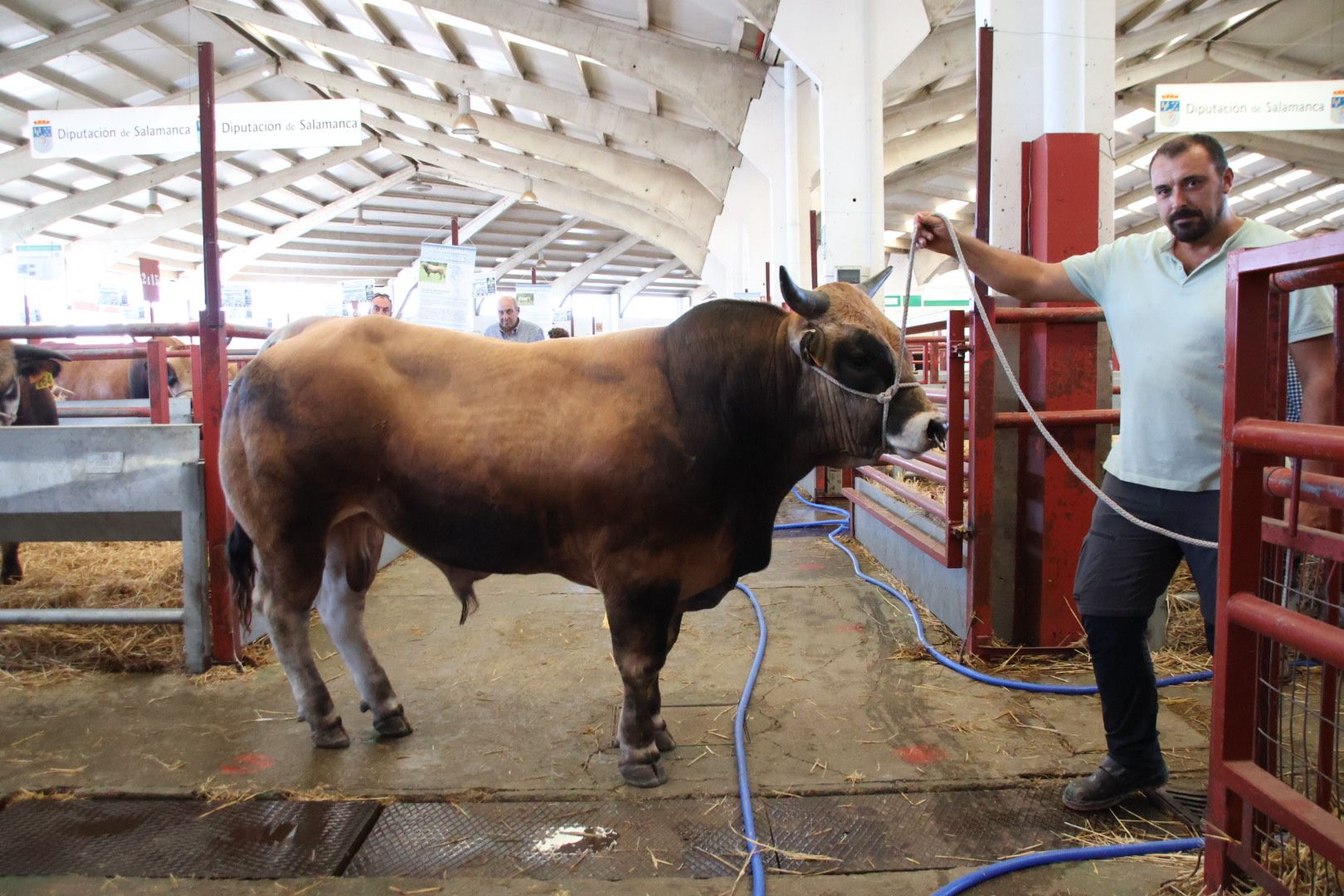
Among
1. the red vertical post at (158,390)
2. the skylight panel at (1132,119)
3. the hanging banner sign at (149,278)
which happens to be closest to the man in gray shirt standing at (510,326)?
the red vertical post at (158,390)

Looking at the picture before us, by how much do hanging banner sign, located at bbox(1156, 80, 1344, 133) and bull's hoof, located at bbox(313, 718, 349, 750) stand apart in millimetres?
8882

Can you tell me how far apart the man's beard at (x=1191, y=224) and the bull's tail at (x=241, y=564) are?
A: 11.0 feet

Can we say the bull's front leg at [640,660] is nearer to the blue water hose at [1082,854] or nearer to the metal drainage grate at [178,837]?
the metal drainage grate at [178,837]

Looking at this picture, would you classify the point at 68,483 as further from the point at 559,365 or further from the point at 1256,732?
the point at 1256,732

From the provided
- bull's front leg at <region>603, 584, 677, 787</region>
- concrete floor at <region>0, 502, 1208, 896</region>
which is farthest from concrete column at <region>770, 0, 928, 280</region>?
bull's front leg at <region>603, 584, 677, 787</region>

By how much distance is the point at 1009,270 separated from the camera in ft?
9.13

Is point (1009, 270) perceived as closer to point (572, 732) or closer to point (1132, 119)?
point (572, 732)

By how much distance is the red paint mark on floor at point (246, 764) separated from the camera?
2932 mm

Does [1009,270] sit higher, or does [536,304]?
[536,304]

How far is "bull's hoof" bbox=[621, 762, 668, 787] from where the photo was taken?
2.77m

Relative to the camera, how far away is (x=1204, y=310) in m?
2.28

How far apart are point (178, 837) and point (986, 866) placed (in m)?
2.34

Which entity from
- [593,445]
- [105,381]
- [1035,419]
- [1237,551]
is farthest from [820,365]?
[105,381]

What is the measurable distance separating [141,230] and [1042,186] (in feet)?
70.7
